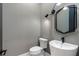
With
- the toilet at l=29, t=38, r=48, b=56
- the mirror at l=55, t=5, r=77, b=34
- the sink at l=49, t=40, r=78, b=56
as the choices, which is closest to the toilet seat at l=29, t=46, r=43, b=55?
the toilet at l=29, t=38, r=48, b=56

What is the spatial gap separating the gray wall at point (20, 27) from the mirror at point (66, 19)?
0.54 m

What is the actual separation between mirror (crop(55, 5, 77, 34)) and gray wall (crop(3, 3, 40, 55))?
0.54 metres

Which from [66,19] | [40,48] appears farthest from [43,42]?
[66,19]

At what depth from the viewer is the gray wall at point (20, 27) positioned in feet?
6.83

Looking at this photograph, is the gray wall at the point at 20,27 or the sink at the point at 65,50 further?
the gray wall at the point at 20,27

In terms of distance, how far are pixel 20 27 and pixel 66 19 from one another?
1.18 metres

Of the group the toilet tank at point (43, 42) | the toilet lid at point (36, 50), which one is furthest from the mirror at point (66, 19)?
the toilet lid at point (36, 50)

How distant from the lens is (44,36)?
2.39 meters

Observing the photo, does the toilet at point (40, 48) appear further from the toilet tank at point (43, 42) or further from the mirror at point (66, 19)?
the mirror at point (66, 19)

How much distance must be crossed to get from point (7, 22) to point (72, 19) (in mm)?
1541

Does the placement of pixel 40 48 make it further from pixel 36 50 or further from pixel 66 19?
pixel 66 19

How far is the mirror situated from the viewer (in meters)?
1.94

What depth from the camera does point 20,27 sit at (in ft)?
7.40

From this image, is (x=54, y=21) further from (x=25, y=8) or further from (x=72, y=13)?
(x=25, y=8)
